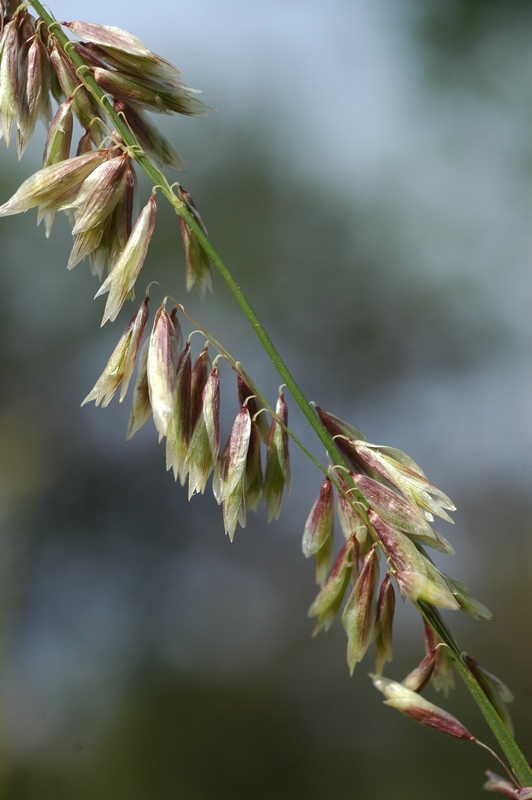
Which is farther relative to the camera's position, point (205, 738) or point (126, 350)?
point (205, 738)

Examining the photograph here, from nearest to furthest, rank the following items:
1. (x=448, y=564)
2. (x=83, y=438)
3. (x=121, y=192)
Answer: (x=121, y=192)
(x=448, y=564)
(x=83, y=438)

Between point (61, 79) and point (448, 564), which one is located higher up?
point (61, 79)

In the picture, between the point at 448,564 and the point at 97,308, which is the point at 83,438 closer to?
the point at 97,308

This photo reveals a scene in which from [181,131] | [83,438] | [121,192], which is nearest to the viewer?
[121,192]

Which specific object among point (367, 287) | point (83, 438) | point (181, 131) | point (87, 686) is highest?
point (181, 131)

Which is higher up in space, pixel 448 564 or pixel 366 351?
pixel 366 351

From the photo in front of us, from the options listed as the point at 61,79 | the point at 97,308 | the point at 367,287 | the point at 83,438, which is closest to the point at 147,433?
the point at 83,438

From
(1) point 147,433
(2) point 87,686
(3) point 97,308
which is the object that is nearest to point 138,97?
(1) point 147,433

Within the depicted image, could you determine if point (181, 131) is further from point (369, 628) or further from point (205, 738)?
point (369, 628)

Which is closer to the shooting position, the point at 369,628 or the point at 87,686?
the point at 369,628
